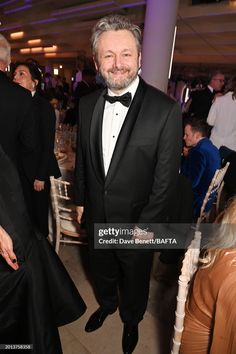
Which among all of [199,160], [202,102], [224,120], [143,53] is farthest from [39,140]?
[202,102]

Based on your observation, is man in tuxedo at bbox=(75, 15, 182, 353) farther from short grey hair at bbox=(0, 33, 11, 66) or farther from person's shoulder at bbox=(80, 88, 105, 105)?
short grey hair at bbox=(0, 33, 11, 66)

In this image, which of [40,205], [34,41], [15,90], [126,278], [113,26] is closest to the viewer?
[113,26]

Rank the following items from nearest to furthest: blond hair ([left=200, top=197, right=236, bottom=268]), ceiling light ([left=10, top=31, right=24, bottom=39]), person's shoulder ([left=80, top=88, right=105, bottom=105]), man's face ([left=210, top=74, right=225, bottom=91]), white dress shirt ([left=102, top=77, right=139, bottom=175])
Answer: blond hair ([left=200, top=197, right=236, bottom=268]) < white dress shirt ([left=102, top=77, right=139, bottom=175]) < person's shoulder ([left=80, top=88, right=105, bottom=105]) < man's face ([left=210, top=74, right=225, bottom=91]) < ceiling light ([left=10, top=31, right=24, bottom=39])

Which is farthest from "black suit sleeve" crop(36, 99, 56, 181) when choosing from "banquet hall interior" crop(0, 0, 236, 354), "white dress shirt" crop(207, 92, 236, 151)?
"white dress shirt" crop(207, 92, 236, 151)

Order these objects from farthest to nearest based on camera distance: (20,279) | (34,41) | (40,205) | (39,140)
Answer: (34,41) → (40,205) → (39,140) → (20,279)

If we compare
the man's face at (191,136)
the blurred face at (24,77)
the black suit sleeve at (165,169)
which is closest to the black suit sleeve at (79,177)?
the black suit sleeve at (165,169)

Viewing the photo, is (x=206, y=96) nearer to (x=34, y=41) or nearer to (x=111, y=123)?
(x=111, y=123)

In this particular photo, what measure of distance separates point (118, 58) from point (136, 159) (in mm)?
499

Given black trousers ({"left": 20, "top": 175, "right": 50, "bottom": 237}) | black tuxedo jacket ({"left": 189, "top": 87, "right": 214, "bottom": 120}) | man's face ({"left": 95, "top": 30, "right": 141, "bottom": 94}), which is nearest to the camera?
man's face ({"left": 95, "top": 30, "right": 141, "bottom": 94})

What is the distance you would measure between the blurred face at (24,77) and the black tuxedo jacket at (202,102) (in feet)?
11.5

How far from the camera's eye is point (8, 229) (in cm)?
108

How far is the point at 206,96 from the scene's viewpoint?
512 cm

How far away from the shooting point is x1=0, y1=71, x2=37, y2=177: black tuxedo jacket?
189cm

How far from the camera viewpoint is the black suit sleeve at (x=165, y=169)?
143 centimetres
